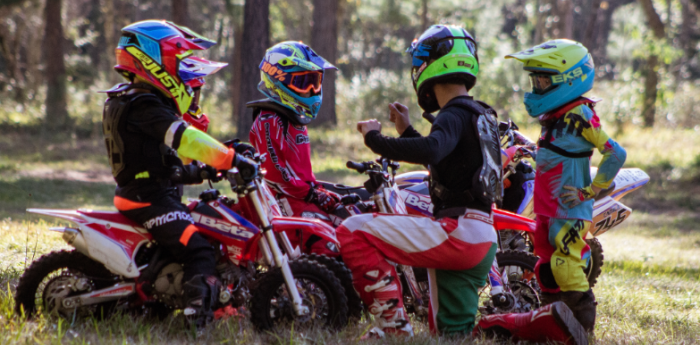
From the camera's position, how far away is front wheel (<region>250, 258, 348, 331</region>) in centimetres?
379

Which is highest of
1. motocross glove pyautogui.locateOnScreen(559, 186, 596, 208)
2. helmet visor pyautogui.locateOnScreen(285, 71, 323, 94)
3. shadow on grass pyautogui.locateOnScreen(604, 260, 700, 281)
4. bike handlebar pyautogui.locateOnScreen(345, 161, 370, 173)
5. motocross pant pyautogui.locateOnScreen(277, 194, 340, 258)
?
helmet visor pyautogui.locateOnScreen(285, 71, 323, 94)

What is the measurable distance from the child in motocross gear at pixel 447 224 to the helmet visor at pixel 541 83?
0.61 m

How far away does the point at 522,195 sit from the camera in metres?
5.29

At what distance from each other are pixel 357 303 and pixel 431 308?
0.49 meters

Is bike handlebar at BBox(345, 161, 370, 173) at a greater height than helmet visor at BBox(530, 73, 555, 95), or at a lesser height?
lesser

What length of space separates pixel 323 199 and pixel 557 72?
75.7 inches

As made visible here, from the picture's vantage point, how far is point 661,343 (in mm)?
4098

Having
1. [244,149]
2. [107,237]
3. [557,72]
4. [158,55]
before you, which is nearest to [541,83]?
[557,72]

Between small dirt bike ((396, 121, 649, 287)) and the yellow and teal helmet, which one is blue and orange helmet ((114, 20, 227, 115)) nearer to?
small dirt bike ((396, 121, 649, 287))

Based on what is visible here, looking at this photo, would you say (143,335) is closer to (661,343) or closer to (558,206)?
(558,206)

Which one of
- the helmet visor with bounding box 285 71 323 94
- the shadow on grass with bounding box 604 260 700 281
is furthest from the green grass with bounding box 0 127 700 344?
the helmet visor with bounding box 285 71 323 94

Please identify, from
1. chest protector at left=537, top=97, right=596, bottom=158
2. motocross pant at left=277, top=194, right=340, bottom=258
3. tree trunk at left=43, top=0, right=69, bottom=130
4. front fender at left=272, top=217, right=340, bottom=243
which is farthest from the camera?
tree trunk at left=43, top=0, right=69, bottom=130

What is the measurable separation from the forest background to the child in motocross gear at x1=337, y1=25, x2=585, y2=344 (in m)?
0.30

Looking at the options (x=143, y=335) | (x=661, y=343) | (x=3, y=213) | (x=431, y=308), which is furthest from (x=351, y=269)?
(x=3, y=213)
